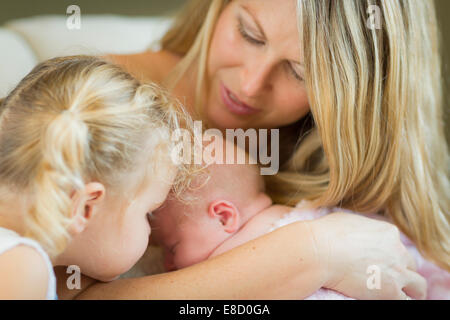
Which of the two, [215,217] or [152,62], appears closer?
[215,217]

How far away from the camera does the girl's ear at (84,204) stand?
2.62ft

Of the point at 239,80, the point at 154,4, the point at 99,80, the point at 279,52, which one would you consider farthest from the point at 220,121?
the point at 154,4

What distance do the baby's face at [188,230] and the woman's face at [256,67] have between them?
0.30m

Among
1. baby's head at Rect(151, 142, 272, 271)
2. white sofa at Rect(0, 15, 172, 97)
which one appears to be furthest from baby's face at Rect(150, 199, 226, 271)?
white sofa at Rect(0, 15, 172, 97)

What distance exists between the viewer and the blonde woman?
98cm

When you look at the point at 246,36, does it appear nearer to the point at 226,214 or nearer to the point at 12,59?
the point at 226,214

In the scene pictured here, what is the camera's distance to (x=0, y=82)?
1334 mm

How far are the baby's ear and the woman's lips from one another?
270 millimetres

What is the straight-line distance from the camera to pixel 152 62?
147 centimetres

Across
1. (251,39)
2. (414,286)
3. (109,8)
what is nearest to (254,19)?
(251,39)

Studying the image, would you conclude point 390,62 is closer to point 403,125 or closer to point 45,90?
point 403,125

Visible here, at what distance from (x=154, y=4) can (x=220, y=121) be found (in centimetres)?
107

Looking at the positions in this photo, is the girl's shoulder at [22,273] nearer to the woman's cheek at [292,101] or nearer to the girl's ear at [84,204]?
the girl's ear at [84,204]

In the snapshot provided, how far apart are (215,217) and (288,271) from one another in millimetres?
199
